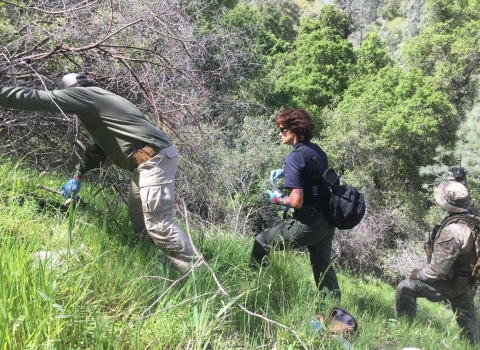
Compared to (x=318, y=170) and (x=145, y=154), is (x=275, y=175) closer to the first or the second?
(x=318, y=170)

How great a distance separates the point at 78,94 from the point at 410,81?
18.4 metres

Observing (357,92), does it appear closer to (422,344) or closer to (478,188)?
(478,188)

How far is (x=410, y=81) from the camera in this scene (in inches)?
727

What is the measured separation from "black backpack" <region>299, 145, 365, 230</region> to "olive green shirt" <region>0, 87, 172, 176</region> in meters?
1.21

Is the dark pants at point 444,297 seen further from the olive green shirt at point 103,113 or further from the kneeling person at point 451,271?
the olive green shirt at point 103,113

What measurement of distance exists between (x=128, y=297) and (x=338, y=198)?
192 centimetres

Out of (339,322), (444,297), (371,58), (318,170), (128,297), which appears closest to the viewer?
(128,297)

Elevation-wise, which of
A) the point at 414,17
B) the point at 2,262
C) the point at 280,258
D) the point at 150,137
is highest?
the point at 414,17

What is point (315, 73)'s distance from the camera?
23172mm

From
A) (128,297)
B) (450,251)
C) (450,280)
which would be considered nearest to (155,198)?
(128,297)

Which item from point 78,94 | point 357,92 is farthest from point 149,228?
point 357,92

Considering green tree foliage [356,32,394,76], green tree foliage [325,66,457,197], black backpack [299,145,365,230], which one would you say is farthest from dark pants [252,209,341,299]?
green tree foliage [356,32,394,76]

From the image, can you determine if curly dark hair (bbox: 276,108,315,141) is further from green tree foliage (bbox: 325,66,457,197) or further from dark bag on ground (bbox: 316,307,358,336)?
green tree foliage (bbox: 325,66,457,197)

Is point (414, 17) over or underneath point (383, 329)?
over
